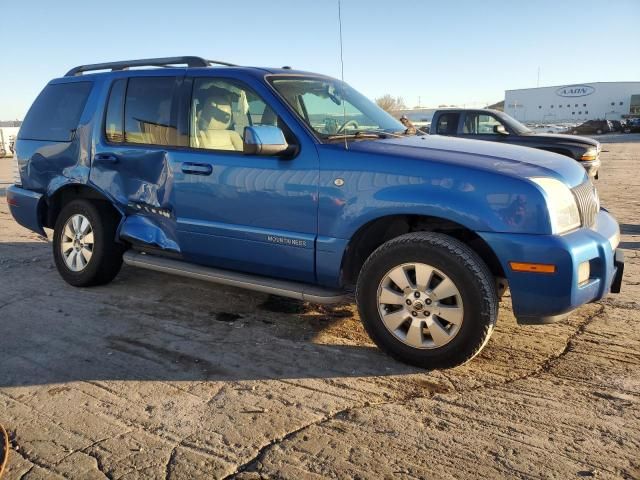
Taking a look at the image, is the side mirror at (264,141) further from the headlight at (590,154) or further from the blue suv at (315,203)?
the headlight at (590,154)

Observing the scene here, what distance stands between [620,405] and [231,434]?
82.3 inches

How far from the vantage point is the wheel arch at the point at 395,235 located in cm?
352

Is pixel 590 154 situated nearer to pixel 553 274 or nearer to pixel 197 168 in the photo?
pixel 553 274

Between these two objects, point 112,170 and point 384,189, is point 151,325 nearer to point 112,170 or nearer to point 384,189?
point 112,170

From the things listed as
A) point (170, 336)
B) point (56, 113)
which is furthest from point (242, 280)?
point (56, 113)

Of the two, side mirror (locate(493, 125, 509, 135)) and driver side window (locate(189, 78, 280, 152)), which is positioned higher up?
driver side window (locate(189, 78, 280, 152))

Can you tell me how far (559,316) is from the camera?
3.19m

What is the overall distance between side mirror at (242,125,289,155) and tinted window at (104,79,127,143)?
65.2 inches

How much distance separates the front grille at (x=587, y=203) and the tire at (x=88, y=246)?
3830 millimetres

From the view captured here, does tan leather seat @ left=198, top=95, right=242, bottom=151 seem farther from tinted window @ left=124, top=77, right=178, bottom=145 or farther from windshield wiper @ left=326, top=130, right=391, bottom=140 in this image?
windshield wiper @ left=326, top=130, right=391, bottom=140

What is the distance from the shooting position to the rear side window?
512 cm

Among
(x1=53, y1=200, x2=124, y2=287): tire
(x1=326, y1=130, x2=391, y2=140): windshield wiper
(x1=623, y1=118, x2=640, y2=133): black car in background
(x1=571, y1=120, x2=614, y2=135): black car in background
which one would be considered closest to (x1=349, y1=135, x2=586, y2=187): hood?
(x1=326, y1=130, x2=391, y2=140): windshield wiper

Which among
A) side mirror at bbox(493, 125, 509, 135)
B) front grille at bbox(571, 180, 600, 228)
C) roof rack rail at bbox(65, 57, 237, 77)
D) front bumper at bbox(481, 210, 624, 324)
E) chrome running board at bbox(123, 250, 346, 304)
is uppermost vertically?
roof rack rail at bbox(65, 57, 237, 77)

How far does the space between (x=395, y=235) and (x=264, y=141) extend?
112 cm
